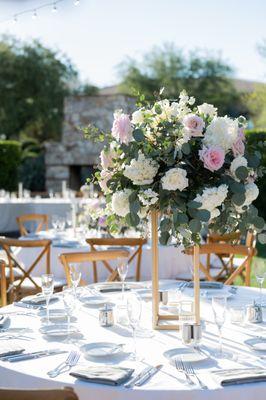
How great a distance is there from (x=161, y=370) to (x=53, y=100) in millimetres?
23765

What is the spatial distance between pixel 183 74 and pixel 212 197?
27133 millimetres

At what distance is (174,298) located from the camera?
3545 mm

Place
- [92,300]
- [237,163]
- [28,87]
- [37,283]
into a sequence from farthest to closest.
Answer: [28,87]
[37,283]
[92,300]
[237,163]

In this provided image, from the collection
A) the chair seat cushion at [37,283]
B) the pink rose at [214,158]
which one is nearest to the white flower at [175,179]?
the pink rose at [214,158]

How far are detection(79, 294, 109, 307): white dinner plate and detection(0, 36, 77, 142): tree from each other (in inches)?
866

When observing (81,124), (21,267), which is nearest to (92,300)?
(21,267)

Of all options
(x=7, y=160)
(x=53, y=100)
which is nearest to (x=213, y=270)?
(x=7, y=160)

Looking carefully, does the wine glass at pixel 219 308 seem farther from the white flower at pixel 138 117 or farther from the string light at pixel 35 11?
the string light at pixel 35 11

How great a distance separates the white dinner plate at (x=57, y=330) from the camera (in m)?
2.76

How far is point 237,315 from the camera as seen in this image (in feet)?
9.69

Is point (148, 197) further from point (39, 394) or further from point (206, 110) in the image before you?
point (39, 394)

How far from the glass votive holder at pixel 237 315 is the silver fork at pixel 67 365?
831mm

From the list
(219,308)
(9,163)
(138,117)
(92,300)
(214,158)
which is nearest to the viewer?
(219,308)

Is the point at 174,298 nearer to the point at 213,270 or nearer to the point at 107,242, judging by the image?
the point at 107,242
